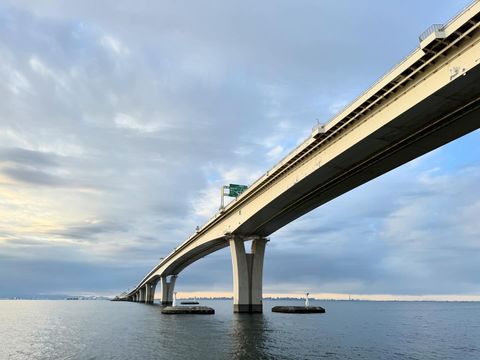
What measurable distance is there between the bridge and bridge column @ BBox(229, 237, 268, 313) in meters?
7.70

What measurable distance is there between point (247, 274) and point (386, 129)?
55.2m

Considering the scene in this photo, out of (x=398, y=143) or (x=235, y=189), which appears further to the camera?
(x=235, y=189)

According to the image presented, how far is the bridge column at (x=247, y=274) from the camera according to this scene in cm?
8588

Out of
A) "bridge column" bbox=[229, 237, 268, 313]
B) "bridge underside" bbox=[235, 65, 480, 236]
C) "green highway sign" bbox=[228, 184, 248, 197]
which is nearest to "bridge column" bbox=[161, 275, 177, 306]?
"bridge column" bbox=[229, 237, 268, 313]

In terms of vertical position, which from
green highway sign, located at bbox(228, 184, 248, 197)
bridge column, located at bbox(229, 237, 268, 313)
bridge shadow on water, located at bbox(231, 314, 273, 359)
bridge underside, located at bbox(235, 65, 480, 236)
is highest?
green highway sign, located at bbox(228, 184, 248, 197)

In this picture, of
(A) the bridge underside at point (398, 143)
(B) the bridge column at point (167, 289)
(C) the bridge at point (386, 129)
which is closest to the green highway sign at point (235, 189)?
(C) the bridge at point (386, 129)

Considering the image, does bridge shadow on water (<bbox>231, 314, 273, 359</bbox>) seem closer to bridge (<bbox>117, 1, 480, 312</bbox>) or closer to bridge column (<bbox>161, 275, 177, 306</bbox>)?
bridge (<bbox>117, 1, 480, 312</bbox>)

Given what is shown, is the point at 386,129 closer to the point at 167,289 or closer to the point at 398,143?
the point at 398,143

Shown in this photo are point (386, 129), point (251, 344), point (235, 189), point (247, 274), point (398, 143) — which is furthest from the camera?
point (247, 274)

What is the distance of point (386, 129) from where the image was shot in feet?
126

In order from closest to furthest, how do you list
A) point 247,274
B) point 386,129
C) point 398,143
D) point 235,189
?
point 386,129 < point 398,143 < point 235,189 < point 247,274

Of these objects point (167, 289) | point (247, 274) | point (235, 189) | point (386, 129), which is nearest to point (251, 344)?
point (386, 129)

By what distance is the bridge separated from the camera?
29156 millimetres

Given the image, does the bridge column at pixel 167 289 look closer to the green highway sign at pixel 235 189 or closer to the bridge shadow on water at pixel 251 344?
the green highway sign at pixel 235 189
